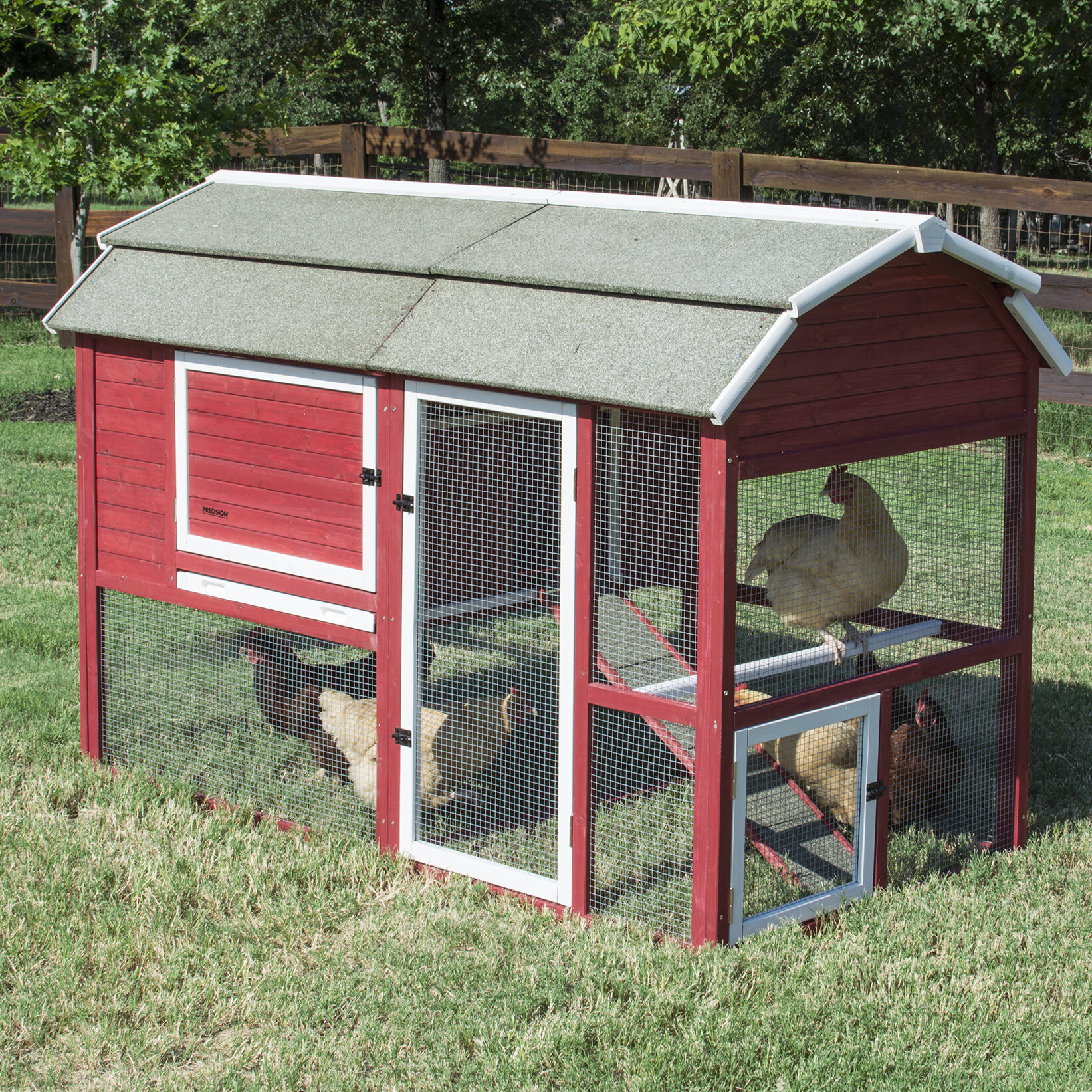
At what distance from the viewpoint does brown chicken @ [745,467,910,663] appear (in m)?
4.57

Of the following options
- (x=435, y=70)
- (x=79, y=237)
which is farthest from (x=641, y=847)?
(x=435, y=70)

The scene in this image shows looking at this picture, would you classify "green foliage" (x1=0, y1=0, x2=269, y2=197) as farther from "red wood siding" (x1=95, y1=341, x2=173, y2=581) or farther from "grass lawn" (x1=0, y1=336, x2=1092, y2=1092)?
"grass lawn" (x1=0, y1=336, x2=1092, y2=1092)

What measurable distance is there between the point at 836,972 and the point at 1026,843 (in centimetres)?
137

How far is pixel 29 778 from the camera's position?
535cm

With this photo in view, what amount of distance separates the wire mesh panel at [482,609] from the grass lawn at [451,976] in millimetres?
346

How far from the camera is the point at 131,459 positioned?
17.6 feet

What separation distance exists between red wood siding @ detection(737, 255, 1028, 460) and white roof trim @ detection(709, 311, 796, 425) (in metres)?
0.23

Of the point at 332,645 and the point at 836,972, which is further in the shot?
the point at 332,645

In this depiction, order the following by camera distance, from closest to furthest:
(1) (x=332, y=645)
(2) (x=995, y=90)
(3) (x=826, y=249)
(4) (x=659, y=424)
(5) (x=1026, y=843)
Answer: (3) (x=826, y=249), (4) (x=659, y=424), (5) (x=1026, y=843), (1) (x=332, y=645), (2) (x=995, y=90)

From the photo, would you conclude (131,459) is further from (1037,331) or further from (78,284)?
(1037,331)

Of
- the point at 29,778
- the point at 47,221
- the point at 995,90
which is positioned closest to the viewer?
the point at 29,778

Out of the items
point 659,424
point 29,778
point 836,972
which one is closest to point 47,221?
point 29,778

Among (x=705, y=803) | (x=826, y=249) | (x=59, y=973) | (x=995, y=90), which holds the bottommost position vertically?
(x=59, y=973)

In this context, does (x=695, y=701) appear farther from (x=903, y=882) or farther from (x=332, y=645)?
(x=332, y=645)
